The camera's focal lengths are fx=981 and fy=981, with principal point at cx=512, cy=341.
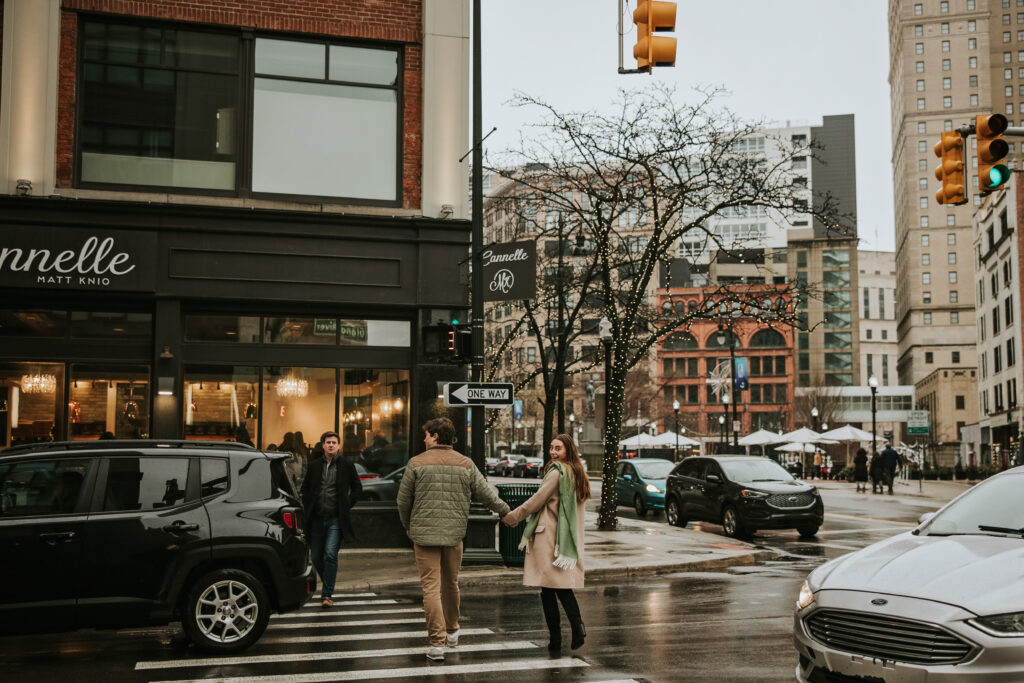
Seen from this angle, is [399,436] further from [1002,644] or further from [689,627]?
[1002,644]

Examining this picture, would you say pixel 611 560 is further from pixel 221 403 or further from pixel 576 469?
pixel 576 469

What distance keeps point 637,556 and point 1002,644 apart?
1117 cm

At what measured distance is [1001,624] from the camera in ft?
17.1

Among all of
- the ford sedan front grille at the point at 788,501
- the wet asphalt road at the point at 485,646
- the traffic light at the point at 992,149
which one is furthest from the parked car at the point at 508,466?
the wet asphalt road at the point at 485,646

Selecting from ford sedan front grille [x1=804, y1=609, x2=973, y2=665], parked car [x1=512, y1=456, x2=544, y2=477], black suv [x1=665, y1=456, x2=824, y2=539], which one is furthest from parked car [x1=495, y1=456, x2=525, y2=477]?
ford sedan front grille [x1=804, y1=609, x2=973, y2=665]

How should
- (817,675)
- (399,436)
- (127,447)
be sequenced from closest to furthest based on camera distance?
(817,675) < (127,447) < (399,436)

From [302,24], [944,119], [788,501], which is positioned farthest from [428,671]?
[944,119]

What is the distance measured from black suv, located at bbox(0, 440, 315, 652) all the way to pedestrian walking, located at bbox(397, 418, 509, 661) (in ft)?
3.85

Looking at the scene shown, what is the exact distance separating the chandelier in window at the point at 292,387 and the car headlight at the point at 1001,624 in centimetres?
1296

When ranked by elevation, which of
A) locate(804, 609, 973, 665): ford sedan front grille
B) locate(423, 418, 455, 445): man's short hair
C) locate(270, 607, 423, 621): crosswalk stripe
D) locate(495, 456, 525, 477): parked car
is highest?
locate(423, 418, 455, 445): man's short hair

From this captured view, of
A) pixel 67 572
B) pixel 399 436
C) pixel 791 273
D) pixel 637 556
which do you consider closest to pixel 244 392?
pixel 399 436

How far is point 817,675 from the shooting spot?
19.2 ft

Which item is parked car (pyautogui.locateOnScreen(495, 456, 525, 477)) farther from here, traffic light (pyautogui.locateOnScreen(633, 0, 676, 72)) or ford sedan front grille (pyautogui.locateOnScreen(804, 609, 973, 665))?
ford sedan front grille (pyautogui.locateOnScreen(804, 609, 973, 665))

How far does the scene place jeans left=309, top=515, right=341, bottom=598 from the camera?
37.4 feet
